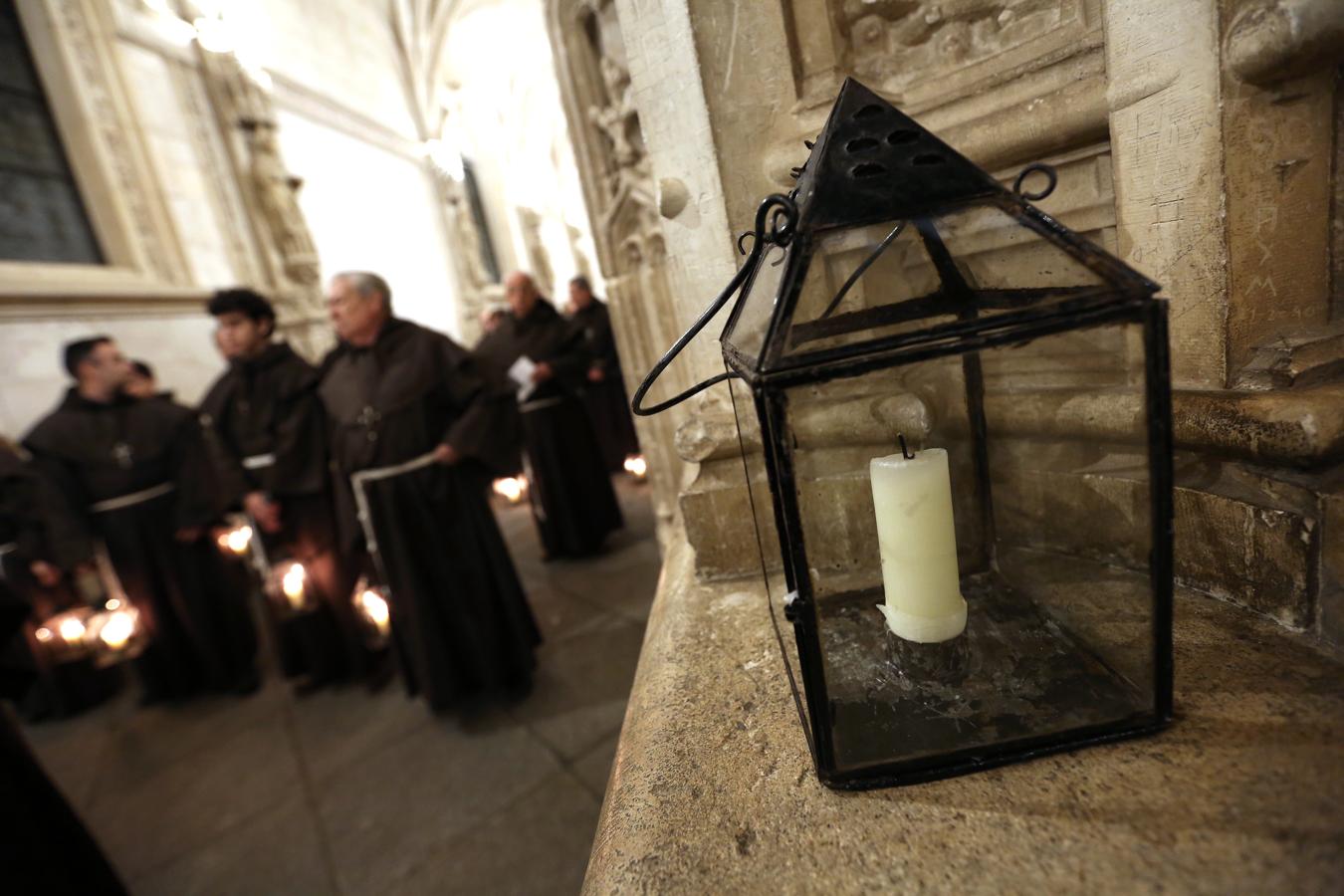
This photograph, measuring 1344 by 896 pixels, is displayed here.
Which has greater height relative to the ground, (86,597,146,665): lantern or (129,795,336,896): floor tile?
(86,597,146,665): lantern

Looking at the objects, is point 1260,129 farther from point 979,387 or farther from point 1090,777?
point 1090,777

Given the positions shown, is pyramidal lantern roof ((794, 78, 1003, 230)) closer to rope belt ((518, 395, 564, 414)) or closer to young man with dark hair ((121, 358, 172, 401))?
rope belt ((518, 395, 564, 414))

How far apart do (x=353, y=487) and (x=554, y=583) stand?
5.25ft

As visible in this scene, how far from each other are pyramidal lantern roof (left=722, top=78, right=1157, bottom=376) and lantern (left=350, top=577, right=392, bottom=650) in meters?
2.46

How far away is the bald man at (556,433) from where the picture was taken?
4.09 metres


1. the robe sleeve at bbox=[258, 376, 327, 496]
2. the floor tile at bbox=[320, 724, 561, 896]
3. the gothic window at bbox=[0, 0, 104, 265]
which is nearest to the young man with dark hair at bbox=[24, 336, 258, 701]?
the robe sleeve at bbox=[258, 376, 327, 496]

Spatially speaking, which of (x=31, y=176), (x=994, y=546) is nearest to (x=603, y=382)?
(x=31, y=176)

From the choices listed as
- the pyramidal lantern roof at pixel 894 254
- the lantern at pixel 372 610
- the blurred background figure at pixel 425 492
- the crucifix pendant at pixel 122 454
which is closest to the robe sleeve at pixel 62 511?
the crucifix pendant at pixel 122 454

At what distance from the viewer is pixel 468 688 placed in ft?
8.86

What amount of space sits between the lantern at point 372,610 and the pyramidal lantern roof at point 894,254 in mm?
2456

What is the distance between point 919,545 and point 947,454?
175 mm

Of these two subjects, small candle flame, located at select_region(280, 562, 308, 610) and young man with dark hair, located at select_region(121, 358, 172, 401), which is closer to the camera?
small candle flame, located at select_region(280, 562, 308, 610)

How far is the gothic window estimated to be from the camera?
13.3ft

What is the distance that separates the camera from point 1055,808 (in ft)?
2.03
